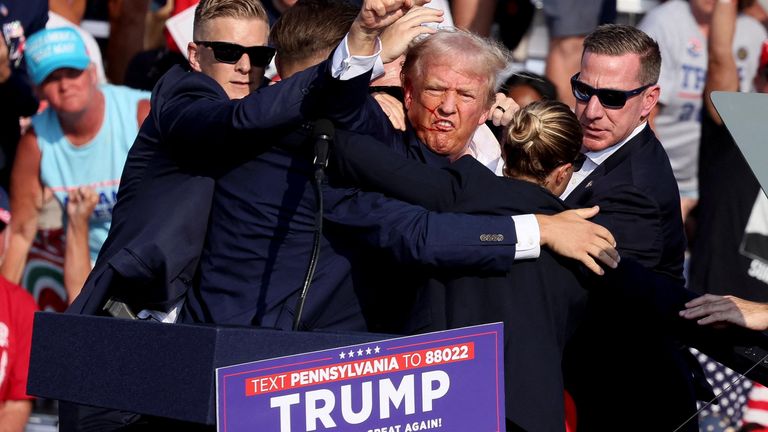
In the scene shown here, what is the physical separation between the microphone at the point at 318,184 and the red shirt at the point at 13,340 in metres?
2.48

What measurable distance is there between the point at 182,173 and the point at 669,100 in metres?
3.44

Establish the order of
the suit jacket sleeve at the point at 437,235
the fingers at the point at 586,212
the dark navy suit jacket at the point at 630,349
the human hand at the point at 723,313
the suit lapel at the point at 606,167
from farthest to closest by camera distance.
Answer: the suit lapel at the point at 606,167, the dark navy suit jacket at the point at 630,349, the fingers at the point at 586,212, the human hand at the point at 723,313, the suit jacket sleeve at the point at 437,235

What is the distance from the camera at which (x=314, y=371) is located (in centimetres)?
315

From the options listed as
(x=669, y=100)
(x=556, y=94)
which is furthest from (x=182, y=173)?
(x=669, y=100)

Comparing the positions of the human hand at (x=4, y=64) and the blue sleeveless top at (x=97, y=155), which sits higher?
the human hand at (x=4, y=64)

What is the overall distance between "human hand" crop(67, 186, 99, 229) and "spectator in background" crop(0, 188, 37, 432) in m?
0.75

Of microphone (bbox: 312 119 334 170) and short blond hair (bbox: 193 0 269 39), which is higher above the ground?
short blond hair (bbox: 193 0 269 39)

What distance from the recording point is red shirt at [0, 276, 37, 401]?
552 cm

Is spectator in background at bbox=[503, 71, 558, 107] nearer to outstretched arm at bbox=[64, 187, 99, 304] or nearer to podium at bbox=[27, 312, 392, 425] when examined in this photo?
outstretched arm at bbox=[64, 187, 99, 304]

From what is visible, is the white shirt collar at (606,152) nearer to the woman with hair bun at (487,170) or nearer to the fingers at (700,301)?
the woman with hair bun at (487,170)

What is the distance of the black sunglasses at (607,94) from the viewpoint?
459cm

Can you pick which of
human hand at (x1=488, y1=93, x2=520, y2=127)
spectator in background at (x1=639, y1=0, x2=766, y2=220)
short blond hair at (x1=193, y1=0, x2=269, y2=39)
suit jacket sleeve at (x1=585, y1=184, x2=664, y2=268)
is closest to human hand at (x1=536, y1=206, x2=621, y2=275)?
suit jacket sleeve at (x1=585, y1=184, x2=664, y2=268)

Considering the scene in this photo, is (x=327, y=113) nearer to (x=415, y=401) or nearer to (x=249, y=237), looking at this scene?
(x=249, y=237)

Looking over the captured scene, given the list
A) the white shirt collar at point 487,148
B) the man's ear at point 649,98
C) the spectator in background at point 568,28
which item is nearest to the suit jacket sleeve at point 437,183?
the white shirt collar at point 487,148
